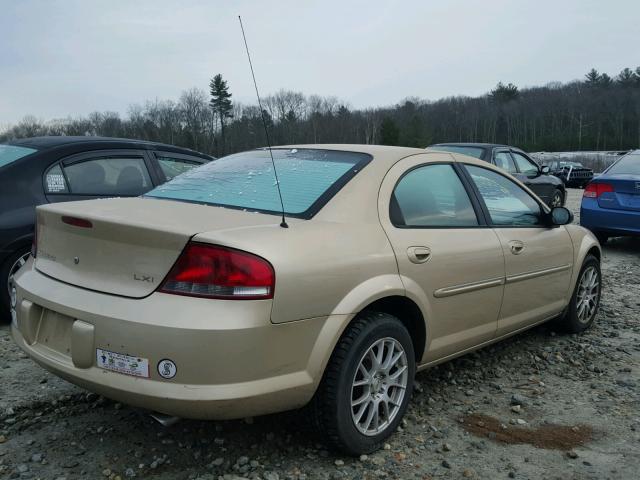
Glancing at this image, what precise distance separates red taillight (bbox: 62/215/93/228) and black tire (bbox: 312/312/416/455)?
3.98 feet

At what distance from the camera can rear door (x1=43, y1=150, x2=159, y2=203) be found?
4.89 meters

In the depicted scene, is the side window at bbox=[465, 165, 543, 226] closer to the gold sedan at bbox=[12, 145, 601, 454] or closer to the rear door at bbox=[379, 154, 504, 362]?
the gold sedan at bbox=[12, 145, 601, 454]

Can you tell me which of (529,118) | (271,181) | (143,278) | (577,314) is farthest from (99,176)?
(529,118)

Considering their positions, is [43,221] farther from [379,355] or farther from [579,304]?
[579,304]

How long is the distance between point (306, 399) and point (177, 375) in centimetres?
58

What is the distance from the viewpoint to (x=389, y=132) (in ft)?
225

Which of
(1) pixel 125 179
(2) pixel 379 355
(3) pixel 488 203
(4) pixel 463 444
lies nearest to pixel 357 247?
(2) pixel 379 355

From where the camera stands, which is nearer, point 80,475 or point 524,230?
point 80,475

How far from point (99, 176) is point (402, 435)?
360cm

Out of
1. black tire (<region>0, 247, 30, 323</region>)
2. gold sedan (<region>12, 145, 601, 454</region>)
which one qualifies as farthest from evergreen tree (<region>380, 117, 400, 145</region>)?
gold sedan (<region>12, 145, 601, 454</region>)

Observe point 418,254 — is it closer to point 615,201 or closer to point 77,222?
point 77,222

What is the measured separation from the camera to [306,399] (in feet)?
8.18

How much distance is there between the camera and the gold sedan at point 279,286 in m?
2.25

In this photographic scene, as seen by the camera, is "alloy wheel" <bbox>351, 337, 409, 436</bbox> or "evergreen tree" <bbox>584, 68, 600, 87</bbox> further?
"evergreen tree" <bbox>584, 68, 600, 87</bbox>
